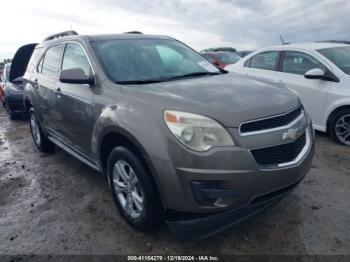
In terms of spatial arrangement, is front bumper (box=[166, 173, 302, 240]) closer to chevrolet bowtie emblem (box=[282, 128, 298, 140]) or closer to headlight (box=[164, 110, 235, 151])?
chevrolet bowtie emblem (box=[282, 128, 298, 140])

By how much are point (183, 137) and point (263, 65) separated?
4543 mm

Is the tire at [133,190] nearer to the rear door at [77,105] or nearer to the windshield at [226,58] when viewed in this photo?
the rear door at [77,105]

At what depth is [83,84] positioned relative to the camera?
3459mm

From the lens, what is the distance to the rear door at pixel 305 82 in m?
5.37

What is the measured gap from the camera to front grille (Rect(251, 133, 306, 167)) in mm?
2418

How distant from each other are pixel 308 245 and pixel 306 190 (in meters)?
1.07

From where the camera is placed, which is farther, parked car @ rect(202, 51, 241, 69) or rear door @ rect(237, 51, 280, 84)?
parked car @ rect(202, 51, 241, 69)

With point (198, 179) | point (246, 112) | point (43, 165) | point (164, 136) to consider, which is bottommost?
point (43, 165)

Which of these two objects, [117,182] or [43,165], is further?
[43,165]

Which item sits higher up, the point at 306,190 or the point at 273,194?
the point at 273,194

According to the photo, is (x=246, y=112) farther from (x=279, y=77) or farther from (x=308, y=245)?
(x=279, y=77)

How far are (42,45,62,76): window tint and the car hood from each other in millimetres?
1957

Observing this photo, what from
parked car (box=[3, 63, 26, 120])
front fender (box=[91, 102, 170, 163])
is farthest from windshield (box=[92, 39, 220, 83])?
parked car (box=[3, 63, 26, 120])

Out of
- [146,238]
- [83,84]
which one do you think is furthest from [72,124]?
[146,238]
